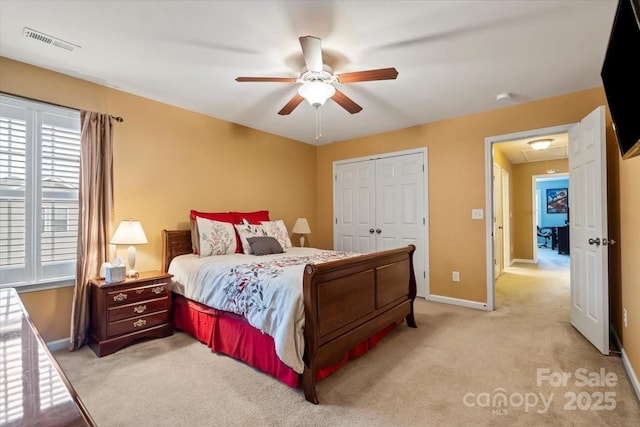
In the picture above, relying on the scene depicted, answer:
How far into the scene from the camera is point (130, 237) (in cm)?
282

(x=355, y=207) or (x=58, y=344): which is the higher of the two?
(x=355, y=207)

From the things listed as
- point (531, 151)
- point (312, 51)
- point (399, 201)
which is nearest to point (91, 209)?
point (312, 51)

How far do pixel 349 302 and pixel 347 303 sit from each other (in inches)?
1.1

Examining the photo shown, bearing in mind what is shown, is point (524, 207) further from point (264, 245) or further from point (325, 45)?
point (325, 45)

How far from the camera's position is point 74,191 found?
2.85 m

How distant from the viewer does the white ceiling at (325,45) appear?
1.94m

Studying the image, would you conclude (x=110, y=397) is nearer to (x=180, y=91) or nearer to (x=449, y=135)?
(x=180, y=91)

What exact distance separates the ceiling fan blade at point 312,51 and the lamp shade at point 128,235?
217cm

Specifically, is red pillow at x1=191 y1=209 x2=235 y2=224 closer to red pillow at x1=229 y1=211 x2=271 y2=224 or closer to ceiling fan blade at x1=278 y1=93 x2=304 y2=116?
red pillow at x1=229 y1=211 x2=271 y2=224

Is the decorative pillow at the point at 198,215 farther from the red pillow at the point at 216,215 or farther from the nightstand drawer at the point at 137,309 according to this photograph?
the nightstand drawer at the point at 137,309

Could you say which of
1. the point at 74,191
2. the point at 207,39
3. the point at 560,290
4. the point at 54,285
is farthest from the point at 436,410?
the point at 560,290

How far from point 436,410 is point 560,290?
4.13m

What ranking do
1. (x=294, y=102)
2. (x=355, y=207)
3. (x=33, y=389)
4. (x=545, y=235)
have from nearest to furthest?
(x=33, y=389) → (x=294, y=102) → (x=355, y=207) → (x=545, y=235)

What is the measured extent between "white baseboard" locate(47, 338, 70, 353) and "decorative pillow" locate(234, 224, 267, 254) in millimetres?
1792
